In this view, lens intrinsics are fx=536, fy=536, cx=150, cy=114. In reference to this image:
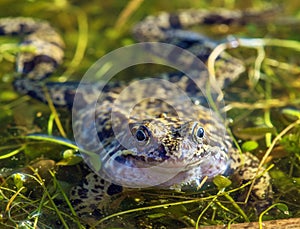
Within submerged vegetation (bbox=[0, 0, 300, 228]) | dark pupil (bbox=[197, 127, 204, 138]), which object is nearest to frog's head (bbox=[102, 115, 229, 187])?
dark pupil (bbox=[197, 127, 204, 138])

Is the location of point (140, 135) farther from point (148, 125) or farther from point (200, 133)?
point (200, 133)

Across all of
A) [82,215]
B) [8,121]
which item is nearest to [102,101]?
[8,121]

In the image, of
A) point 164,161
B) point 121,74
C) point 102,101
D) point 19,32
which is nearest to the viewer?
point 164,161

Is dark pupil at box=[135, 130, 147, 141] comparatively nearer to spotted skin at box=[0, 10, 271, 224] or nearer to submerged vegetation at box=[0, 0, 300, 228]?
spotted skin at box=[0, 10, 271, 224]

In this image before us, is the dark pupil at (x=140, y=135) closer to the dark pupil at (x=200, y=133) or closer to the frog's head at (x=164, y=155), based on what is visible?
the frog's head at (x=164, y=155)

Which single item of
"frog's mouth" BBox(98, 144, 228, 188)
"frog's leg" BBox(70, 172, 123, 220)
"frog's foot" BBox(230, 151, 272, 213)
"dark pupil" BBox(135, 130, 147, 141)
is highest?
"dark pupil" BBox(135, 130, 147, 141)

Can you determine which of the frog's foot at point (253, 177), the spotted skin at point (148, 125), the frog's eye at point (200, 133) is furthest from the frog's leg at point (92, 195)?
the frog's foot at point (253, 177)

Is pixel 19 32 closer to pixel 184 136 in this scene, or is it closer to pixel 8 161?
pixel 8 161
